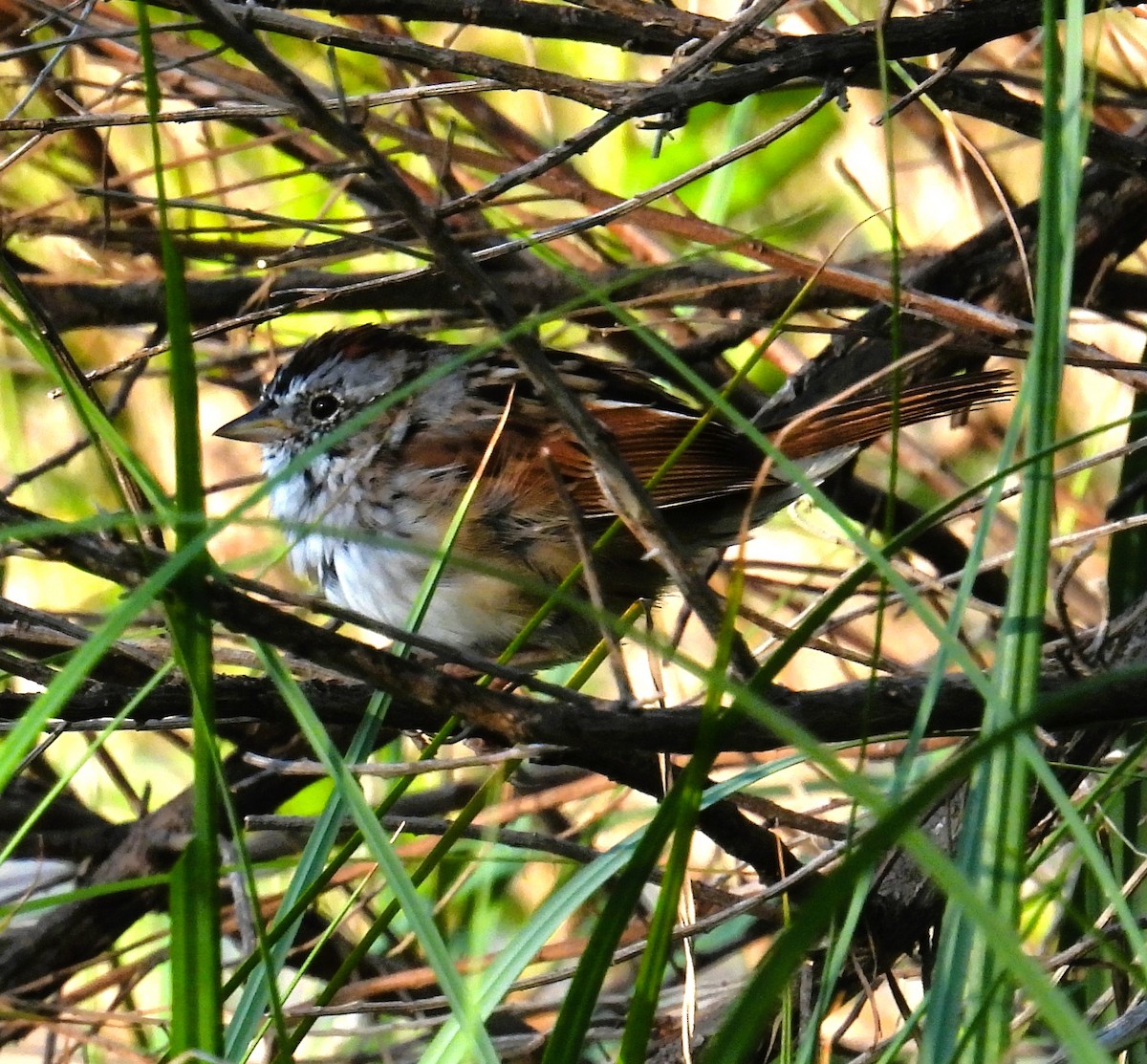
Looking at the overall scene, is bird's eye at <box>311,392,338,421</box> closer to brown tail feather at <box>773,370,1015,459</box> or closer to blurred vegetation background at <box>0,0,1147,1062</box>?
blurred vegetation background at <box>0,0,1147,1062</box>

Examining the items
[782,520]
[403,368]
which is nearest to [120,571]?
[403,368]

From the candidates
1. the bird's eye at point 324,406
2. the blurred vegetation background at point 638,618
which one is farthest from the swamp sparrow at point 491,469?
the blurred vegetation background at point 638,618

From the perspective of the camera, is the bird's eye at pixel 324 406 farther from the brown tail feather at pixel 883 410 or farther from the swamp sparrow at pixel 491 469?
the brown tail feather at pixel 883 410

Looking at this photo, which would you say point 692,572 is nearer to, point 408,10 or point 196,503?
point 196,503

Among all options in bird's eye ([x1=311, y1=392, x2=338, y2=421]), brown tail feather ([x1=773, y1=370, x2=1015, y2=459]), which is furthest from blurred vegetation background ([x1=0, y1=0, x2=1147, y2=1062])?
bird's eye ([x1=311, y1=392, x2=338, y2=421])

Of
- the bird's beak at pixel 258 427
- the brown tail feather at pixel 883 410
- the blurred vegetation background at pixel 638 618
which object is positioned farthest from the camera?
the bird's beak at pixel 258 427

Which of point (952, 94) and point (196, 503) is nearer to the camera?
point (196, 503)
